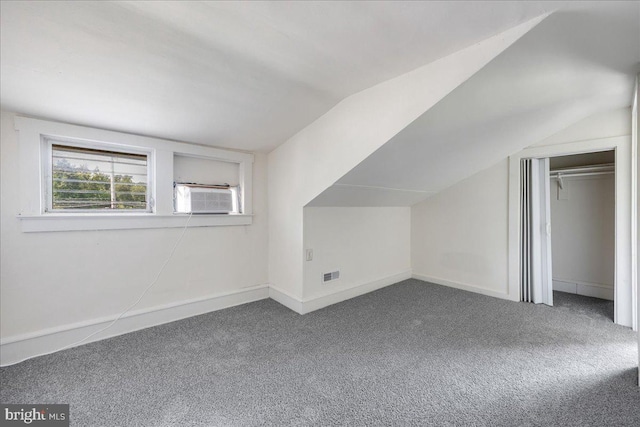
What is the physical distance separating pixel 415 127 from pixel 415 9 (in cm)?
84

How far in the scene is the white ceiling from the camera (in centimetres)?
129

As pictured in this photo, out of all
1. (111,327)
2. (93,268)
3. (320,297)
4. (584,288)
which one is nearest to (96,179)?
(93,268)

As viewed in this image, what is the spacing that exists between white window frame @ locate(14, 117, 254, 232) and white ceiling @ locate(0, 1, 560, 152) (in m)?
0.12

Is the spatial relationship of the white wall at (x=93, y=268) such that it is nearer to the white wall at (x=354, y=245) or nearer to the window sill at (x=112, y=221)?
the window sill at (x=112, y=221)

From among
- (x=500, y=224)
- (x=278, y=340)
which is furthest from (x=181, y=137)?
(x=500, y=224)

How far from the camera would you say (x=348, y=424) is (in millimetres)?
1389

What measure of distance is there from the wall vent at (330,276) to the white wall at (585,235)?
10.2 ft

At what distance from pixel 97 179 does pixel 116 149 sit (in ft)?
1.05

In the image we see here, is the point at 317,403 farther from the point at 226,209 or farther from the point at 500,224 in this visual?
the point at 500,224

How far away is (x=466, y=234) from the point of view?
147 inches

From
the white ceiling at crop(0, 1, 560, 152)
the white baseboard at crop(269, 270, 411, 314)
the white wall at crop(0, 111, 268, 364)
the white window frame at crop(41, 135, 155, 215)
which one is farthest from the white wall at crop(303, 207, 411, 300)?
the white window frame at crop(41, 135, 155, 215)

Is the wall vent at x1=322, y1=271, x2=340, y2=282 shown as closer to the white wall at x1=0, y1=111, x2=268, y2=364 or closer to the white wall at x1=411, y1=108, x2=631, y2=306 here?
the white wall at x1=0, y1=111, x2=268, y2=364

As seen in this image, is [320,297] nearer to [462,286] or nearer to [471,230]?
[462,286]

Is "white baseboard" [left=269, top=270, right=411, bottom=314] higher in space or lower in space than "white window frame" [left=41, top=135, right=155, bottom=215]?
lower
